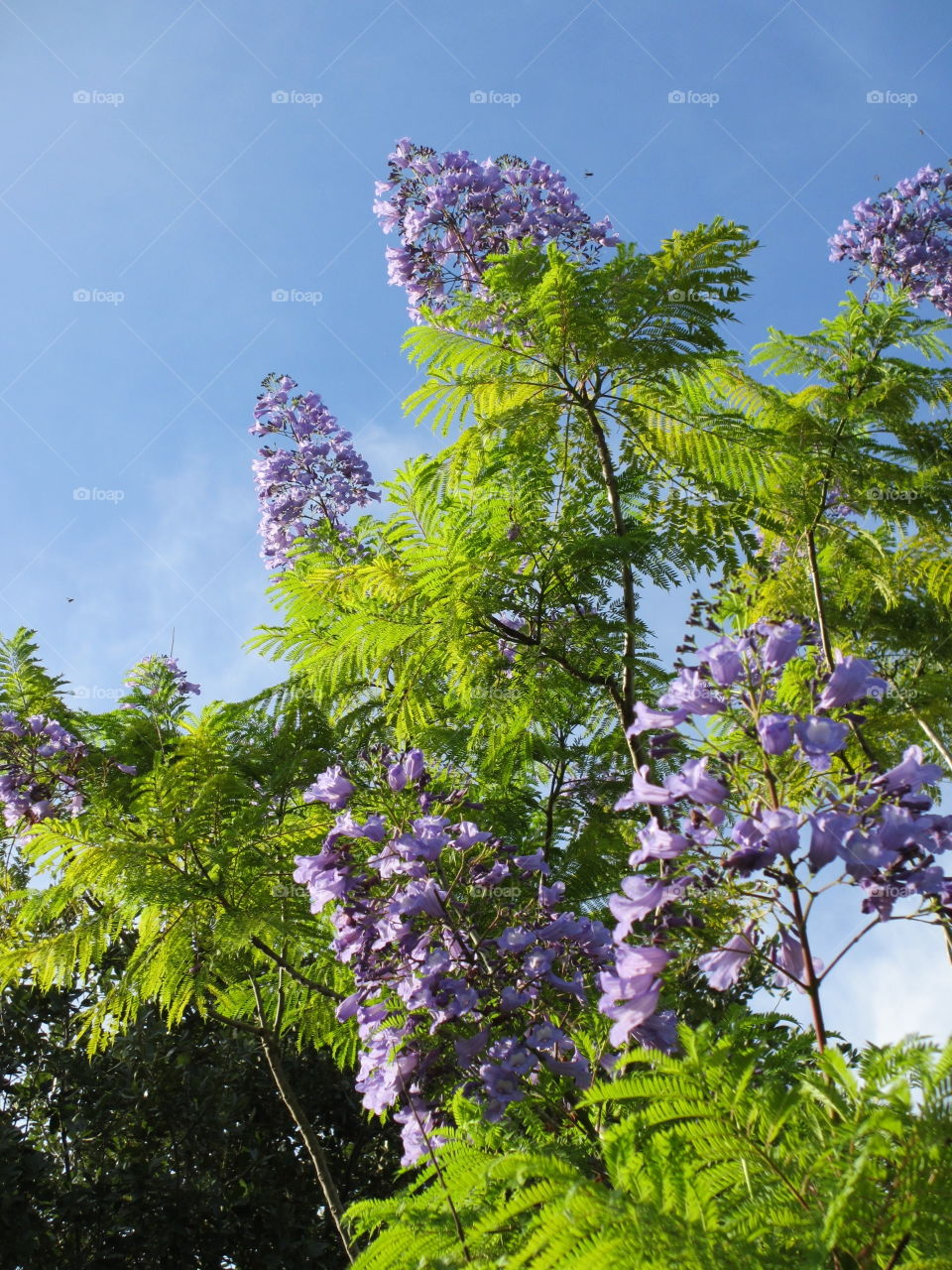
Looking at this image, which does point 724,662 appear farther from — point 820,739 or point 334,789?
point 334,789

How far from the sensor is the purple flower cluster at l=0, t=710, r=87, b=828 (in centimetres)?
450

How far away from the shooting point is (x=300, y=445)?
7.49 metres

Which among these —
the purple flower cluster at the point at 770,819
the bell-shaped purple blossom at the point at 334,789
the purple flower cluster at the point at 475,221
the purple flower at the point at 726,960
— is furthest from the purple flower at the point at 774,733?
the purple flower cluster at the point at 475,221

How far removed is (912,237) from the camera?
9.55m

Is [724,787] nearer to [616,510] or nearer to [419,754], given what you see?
[419,754]

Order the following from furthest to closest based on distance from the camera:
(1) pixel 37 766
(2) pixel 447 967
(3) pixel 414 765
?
(1) pixel 37 766 < (3) pixel 414 765 < (2) pixel 447 967

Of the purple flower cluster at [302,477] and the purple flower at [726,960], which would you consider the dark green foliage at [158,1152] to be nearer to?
the purple flower cluster at [302,477]

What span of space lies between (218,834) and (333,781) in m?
0.78

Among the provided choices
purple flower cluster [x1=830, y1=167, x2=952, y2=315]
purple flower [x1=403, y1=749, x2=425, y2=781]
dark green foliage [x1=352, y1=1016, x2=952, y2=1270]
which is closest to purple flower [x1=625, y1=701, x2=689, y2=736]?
dark green foliage [x1=352, y1=1016, x2=952, y2=1270]

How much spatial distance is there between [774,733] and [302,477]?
605 cm

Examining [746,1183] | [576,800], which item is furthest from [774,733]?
[576,800]

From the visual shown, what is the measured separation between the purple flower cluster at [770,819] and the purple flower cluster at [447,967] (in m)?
0.70

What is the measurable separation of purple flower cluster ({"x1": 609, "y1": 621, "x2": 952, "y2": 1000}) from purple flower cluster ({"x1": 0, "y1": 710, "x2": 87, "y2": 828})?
10.8ft

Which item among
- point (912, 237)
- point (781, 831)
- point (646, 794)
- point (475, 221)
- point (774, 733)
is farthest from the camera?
point (912, 237)
